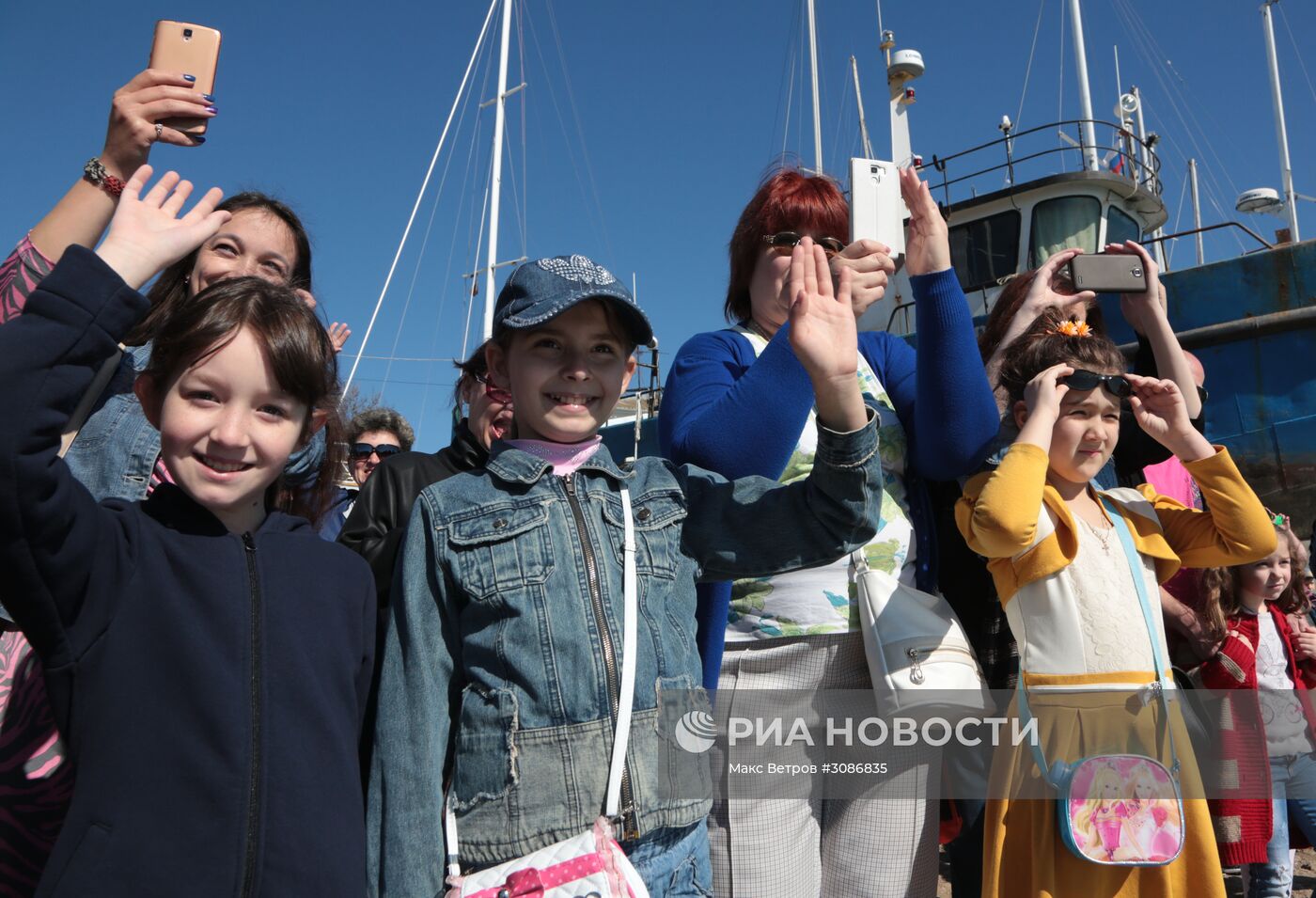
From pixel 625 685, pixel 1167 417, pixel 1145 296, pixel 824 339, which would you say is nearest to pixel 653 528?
pixel 625 685

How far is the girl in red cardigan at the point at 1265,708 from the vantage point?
270 cm

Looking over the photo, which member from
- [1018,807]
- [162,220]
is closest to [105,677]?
[162,220]

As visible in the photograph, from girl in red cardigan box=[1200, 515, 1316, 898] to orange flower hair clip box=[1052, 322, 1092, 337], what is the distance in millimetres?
1174

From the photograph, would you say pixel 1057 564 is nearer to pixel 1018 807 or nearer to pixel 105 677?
pixel 1018 807

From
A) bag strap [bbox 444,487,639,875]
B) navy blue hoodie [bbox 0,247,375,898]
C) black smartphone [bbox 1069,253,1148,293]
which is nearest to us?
navy blue hoodie [bbox 0,247,375,898]

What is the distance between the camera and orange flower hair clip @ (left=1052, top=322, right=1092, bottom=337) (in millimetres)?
2404

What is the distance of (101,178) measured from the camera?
5.05ft

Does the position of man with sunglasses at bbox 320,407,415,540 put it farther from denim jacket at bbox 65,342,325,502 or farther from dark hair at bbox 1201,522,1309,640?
dark hair at bbox 1201,522,1309,640

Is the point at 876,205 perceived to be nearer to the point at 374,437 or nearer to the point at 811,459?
the point at 811,459

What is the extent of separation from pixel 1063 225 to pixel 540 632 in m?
11.3

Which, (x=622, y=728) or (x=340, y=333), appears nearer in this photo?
(x=622, y=728)

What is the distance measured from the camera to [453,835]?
1.41 meters

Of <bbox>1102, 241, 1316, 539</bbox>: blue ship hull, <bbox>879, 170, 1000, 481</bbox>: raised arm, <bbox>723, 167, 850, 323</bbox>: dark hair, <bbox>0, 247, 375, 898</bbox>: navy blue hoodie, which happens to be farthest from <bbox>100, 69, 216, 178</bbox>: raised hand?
<bbox>1102, 241, 1316, 539</bbox>: blue ship hull

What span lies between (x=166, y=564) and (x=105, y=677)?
0.18m
